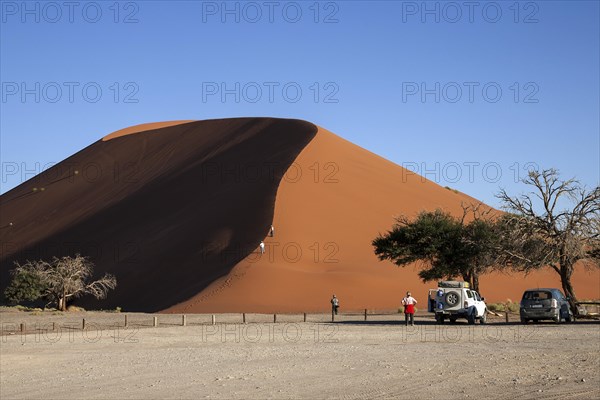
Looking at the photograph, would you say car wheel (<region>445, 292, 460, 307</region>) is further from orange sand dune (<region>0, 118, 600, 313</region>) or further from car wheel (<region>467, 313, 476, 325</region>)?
orange sand dune (<region>0, 118, 600, 313</region>)

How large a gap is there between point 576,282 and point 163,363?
62500mm

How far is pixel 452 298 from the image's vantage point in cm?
3756

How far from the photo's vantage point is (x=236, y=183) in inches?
3238

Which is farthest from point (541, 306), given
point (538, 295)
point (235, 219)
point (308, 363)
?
point (235, 219)

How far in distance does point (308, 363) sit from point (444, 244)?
30.3 metres

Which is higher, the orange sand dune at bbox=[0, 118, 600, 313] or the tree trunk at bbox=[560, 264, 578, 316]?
the orange sand dune at bbox=[0, 118, 600, 313]

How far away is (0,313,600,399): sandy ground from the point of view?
57.0 ft

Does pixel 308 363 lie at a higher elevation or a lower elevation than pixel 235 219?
lower

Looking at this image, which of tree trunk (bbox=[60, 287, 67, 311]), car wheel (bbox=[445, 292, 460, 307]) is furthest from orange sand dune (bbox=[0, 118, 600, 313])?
car wheel (bbox=[445, 292, 460, 307])

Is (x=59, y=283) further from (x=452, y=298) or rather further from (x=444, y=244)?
(x=452, y=298)

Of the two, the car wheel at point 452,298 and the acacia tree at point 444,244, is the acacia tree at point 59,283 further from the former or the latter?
the car wheel at point 452,298

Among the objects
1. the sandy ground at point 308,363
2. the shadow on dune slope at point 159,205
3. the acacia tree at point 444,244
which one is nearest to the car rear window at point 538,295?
the sandy ground at point 308,363

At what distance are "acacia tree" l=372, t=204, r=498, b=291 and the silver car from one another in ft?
37.0

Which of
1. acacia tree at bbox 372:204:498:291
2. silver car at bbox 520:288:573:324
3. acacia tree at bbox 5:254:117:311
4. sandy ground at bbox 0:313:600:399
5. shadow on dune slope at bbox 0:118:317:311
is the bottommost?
sandy ground at bbox 0:313:600:399
